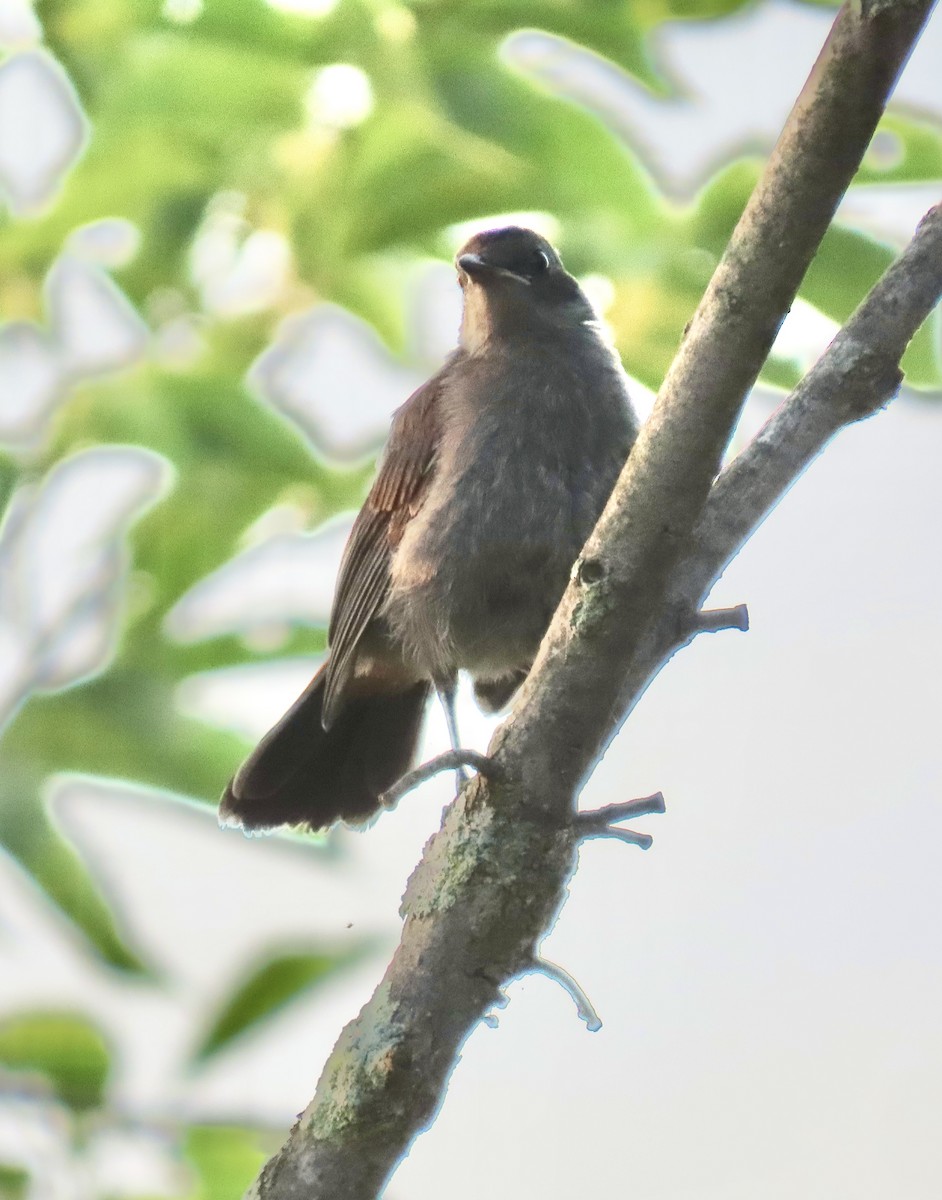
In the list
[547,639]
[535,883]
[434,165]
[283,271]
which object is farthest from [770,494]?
[283,271]

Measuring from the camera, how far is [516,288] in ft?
12.1

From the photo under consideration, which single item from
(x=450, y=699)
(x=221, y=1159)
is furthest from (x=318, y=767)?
(x=221, y=1159)

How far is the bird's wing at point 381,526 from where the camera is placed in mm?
3584

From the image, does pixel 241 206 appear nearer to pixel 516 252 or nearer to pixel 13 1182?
pixel 516 252

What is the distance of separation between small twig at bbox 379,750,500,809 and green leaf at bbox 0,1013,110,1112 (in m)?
0.95

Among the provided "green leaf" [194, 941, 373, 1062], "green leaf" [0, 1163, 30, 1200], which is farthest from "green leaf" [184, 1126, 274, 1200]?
"green leaf" [0, 1163, 30, 1200]

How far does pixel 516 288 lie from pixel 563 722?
5.96 ft

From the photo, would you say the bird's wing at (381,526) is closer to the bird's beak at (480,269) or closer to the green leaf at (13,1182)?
the bird's beak at (480,269)

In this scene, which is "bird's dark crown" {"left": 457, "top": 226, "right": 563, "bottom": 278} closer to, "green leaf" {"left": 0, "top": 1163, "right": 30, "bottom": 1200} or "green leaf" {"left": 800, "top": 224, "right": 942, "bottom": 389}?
"green leaf" {"left": 800, "top": 224, "right": 942, "bottom": 389}

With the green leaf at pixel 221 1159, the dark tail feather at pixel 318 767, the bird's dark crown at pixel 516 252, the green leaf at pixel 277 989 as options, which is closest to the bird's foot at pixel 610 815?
the green leaf at pixel 277 989

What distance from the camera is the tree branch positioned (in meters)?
1.93

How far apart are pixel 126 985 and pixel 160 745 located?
498mm

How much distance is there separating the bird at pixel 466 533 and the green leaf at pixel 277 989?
36 centimetres

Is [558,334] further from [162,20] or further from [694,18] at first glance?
[162,20]
